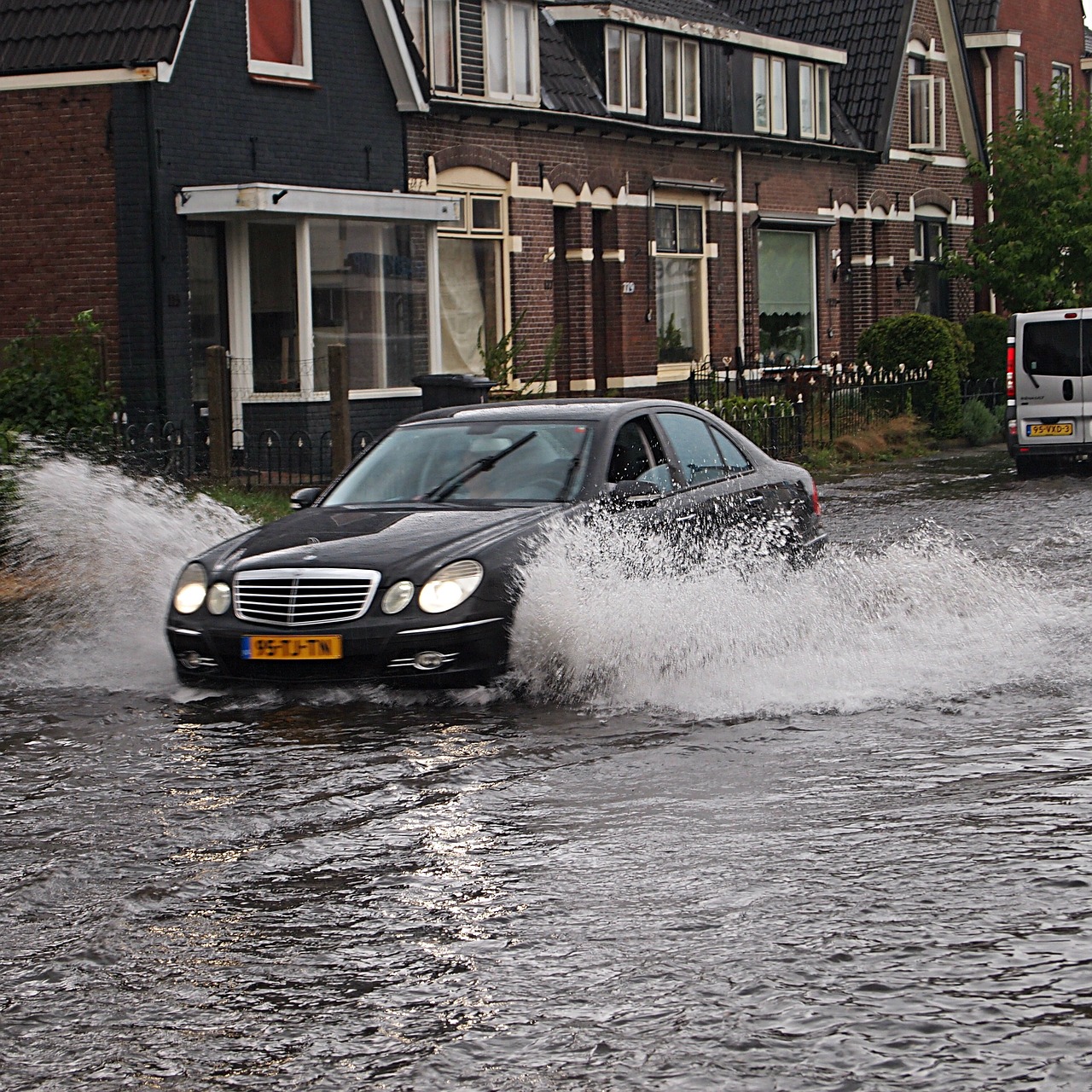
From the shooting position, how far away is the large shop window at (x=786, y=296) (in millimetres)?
34750

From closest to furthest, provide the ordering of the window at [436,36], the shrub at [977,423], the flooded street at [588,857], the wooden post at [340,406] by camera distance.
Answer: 1. the flooded street at [588,857]
2. the wooden post at [340,406]
3. the window at [436,36]
4. the shrub at [977,423]

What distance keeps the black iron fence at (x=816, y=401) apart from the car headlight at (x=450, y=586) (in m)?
16.9

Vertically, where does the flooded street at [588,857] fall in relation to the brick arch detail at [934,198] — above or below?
below

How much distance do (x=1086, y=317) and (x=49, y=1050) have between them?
2054 cm

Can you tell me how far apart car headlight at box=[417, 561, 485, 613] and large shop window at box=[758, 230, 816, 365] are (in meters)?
25.6

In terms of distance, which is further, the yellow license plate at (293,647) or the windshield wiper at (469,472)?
the windshield wiper at (469,472)

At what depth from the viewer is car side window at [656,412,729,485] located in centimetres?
1155

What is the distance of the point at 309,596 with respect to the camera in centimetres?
945

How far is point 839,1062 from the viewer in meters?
4.58

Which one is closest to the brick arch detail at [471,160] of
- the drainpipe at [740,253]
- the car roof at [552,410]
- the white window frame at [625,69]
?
the white window frame at [625,69]

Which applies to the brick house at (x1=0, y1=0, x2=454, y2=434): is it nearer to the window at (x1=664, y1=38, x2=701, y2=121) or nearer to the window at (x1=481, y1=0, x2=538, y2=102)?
the window at (x1=481, y1=0, x2=538, y2=102)

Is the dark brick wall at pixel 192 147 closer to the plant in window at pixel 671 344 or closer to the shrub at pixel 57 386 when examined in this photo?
the shrub at pixel 57 386

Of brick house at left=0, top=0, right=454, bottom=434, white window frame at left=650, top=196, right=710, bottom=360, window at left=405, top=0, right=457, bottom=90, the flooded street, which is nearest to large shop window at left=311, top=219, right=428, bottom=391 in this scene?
brick house at left=0, top=0, right=454, bottom=434

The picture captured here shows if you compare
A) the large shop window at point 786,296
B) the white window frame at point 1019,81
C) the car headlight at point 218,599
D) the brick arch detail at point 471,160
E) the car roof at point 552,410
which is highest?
the white window frame at point 1019,81
